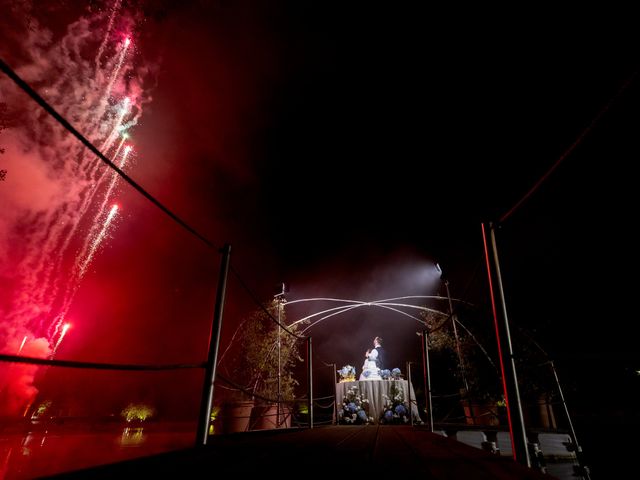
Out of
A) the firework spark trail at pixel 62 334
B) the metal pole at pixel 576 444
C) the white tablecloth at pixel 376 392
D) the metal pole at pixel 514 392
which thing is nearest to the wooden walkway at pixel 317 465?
the metal pole at pixel 514 392

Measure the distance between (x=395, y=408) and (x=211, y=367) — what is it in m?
7.52

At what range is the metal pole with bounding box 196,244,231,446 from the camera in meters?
2.21

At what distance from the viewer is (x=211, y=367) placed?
7.43 ft

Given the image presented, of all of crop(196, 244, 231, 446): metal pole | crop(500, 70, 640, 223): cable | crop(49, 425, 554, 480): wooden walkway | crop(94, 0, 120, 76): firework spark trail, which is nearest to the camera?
crop(49, 425, 554, 480): wooden walkway

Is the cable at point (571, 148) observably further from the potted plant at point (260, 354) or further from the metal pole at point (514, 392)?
the potted plant at point (260, 354)

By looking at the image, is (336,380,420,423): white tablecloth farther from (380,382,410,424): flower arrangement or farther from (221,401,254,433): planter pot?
(221,401,254,433): planter pot

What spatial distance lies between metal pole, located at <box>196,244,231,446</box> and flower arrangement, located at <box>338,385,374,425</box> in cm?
676

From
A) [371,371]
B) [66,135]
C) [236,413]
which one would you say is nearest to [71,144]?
[66,135]

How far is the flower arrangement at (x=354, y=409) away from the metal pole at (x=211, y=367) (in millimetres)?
6761

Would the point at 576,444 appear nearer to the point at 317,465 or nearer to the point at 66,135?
the point at 317,465

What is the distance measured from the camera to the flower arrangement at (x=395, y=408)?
7984mm

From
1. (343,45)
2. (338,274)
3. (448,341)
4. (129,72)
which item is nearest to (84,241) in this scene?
(129,72)

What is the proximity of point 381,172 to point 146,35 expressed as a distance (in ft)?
29.9

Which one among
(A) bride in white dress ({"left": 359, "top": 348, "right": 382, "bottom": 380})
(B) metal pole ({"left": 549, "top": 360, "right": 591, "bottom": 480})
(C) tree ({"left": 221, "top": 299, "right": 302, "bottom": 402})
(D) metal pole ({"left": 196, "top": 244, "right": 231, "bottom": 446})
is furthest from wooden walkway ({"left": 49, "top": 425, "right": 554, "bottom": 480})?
(C) tree ({"left": 221, "top": 299, "right": 302, "bottom": 402})
